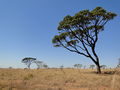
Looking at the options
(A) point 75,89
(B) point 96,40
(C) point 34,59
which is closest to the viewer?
(A) point 75,89

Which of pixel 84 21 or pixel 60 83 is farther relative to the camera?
pixel 84 21

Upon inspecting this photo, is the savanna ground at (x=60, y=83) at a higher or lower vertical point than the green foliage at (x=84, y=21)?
lower

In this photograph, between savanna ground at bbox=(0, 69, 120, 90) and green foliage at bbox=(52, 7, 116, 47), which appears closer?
savanna ground at bbox=(0, 69, 120, 90)

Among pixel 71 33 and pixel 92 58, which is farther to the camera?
pixel 71 33

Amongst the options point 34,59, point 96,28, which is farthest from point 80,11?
point 34,59

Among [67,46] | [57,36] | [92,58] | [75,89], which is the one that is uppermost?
[57,36]

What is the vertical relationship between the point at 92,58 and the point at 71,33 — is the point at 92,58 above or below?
below

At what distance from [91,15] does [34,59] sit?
62.9 meters

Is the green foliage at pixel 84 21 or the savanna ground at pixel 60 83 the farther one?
the green foliage at pixel 84 21

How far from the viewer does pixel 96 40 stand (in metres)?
22.7

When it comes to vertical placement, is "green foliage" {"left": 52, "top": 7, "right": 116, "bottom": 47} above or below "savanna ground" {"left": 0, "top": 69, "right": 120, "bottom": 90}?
above

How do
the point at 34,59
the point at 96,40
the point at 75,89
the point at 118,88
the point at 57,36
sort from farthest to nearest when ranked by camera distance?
the point at 34,59, the point at 57,36, the point at 96,40, the point at 75,89, the point at 118,88

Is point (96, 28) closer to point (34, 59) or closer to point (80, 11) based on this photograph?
point (80, 11)

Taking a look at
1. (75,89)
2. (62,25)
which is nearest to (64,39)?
(62,25)
